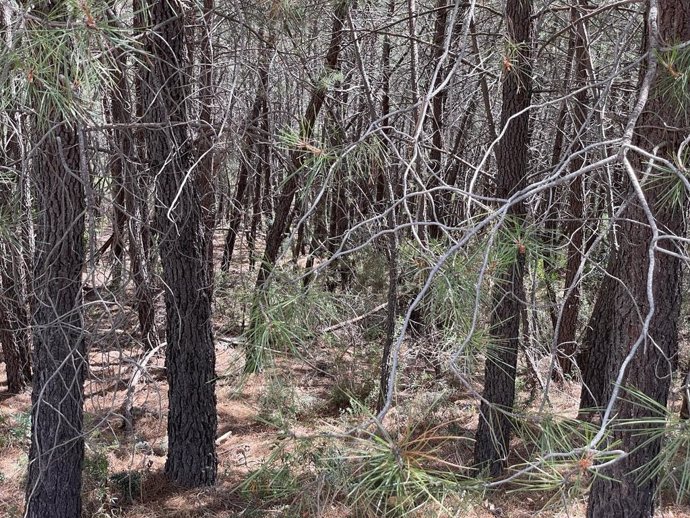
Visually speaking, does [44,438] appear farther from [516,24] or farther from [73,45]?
[516,24]

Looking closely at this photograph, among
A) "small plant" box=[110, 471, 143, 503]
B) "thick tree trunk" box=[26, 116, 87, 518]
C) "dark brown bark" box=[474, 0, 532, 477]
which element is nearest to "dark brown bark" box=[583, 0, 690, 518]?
"dark brown bark" box=[474, 0, 532, 477]

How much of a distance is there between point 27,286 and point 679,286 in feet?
19.3

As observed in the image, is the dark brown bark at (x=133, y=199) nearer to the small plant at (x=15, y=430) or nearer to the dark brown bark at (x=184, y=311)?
the dark brown bark at (x=184, y=311)

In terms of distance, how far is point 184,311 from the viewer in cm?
541

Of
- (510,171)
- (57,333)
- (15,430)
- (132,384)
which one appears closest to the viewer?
(132,384)

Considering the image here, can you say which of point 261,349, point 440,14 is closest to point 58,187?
point 261,349

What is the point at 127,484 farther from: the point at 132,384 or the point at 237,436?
the point at 132,384

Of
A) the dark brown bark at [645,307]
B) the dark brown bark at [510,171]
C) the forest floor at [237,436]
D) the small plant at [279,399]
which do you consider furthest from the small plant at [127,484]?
the dark brown bark at [645,307]

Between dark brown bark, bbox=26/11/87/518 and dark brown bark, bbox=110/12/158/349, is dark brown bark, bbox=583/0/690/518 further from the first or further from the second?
dark brown bark, bbox=26/11/87/518

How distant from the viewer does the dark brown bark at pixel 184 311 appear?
16.0 ft

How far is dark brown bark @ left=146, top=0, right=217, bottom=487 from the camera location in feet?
16.0

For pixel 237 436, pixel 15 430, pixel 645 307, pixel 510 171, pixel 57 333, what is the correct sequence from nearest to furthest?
pixel 645 307 → pixel 57 333 → pixel 510 171 → pixel 15 430 → pixel 237 436

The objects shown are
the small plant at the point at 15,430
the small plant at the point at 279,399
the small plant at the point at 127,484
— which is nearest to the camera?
the small plant at the point at 279,399

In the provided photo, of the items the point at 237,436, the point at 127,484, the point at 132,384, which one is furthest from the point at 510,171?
the point at 127,484
